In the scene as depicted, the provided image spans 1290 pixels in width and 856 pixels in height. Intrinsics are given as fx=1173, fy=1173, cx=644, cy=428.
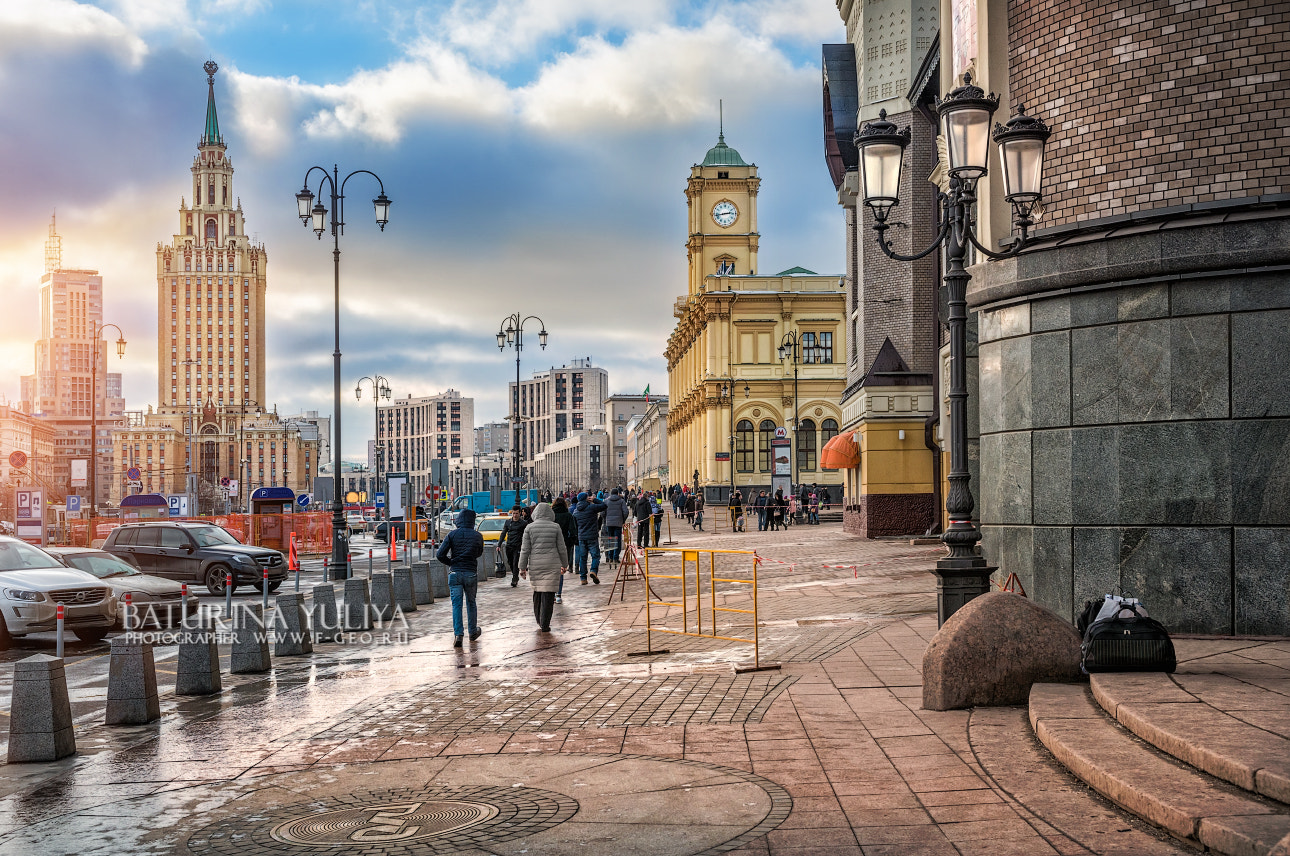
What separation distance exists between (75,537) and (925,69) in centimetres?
3084

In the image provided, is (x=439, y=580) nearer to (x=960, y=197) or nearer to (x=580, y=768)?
(x=960, y=197)

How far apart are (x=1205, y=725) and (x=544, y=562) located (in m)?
11.0

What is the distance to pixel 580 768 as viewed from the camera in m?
8.12

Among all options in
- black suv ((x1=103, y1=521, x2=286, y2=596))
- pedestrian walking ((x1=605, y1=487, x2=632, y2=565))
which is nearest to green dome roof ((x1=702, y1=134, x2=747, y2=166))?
pedestrian walking ((x1=605, y1=487, x2=632, y2=565))

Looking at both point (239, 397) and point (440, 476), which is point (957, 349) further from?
point (239, 397)

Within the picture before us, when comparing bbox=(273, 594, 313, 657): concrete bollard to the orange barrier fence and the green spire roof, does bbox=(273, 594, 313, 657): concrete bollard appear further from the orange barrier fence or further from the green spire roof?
the green spire roof

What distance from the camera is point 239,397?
590ft

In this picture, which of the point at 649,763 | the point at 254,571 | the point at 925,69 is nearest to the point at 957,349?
the point at 649,763

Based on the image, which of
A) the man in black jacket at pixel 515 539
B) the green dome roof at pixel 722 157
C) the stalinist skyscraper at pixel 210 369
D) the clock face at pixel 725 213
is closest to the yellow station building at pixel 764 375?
the clock face at pixel 725 213

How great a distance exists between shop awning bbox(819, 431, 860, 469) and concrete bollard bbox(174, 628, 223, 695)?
2790cm

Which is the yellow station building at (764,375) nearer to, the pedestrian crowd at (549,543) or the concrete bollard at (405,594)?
the pedestrian crowd at (549,543)

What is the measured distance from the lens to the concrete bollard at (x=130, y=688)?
10.7 meters

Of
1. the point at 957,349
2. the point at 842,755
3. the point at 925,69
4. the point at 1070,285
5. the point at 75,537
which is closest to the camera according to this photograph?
the point at 842,755

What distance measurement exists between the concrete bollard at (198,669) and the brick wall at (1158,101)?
10.6m
